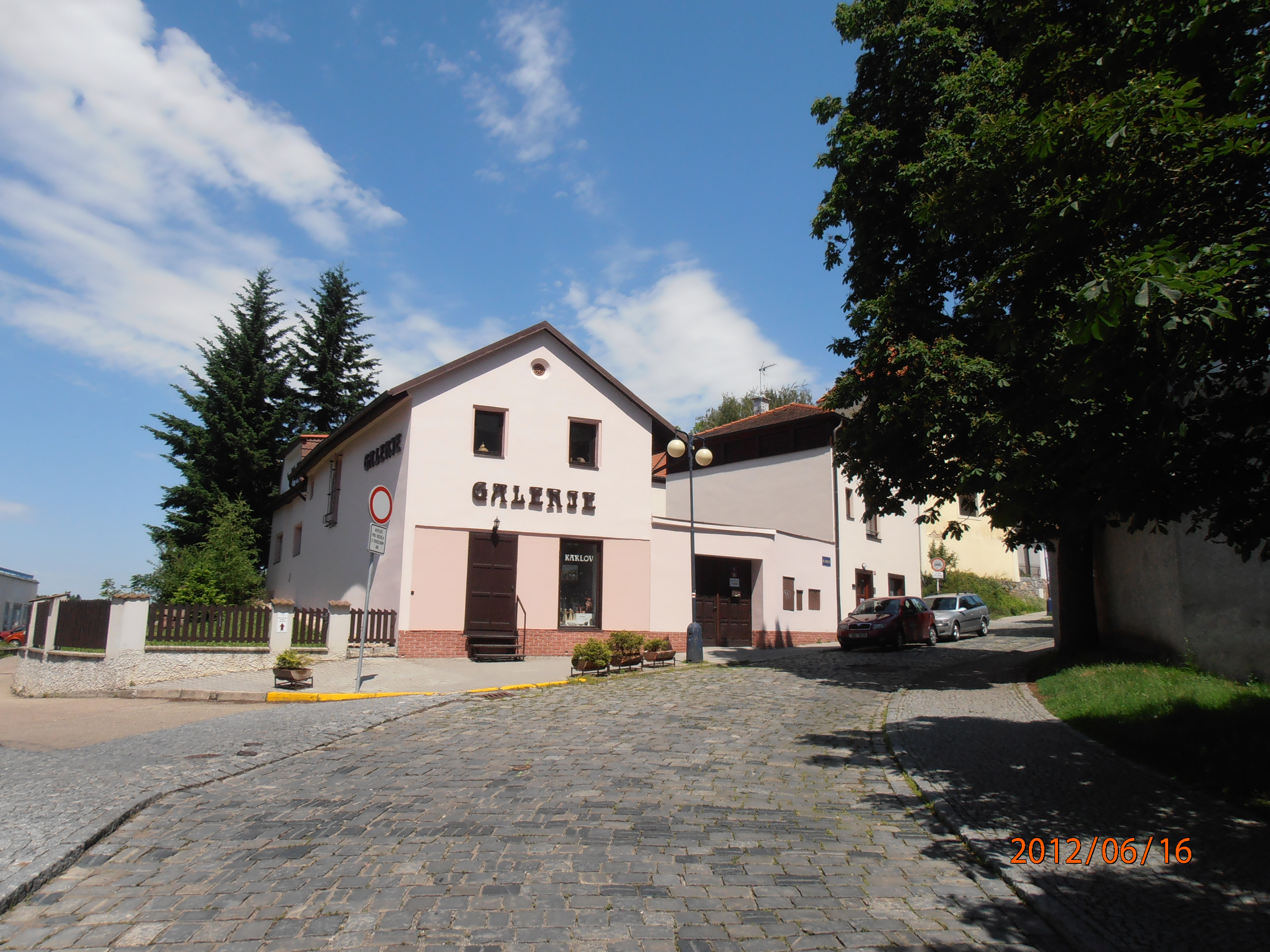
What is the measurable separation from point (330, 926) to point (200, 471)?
3605 cm

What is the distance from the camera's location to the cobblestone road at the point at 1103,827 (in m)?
4.34

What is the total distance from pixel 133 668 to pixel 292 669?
3.52m

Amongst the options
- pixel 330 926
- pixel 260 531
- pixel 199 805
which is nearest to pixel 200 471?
pixel 260 531

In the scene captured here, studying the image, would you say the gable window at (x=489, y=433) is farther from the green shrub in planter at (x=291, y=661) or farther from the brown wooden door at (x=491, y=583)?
the green shrub in planter at (x=291, y=661)

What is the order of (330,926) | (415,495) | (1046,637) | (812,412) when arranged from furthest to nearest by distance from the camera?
(812,412) → (1046,637) → (415,495) → (330,926)

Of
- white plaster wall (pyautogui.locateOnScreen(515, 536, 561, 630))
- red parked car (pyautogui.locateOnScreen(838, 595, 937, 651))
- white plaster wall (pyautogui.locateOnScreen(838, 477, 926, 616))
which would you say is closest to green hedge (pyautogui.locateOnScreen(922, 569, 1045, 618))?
white plaster wall (pyautogui.locateOnScreen(838, 477, 926, 616))

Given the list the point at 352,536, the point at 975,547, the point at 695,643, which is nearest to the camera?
the point at 695,643

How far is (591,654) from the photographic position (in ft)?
51.5

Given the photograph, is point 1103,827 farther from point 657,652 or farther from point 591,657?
point 657,652

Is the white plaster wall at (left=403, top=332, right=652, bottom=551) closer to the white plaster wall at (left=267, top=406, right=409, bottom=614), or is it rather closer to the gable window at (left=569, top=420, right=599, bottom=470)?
the gable window at (left=569, top=420, right=599, bottom=470)

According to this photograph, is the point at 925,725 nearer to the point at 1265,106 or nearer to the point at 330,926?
the point at 1265,106

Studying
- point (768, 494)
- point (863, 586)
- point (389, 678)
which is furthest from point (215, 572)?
point (863, 586)

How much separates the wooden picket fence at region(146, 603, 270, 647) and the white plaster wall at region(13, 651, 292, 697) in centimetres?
22

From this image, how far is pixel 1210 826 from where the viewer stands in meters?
5.79
